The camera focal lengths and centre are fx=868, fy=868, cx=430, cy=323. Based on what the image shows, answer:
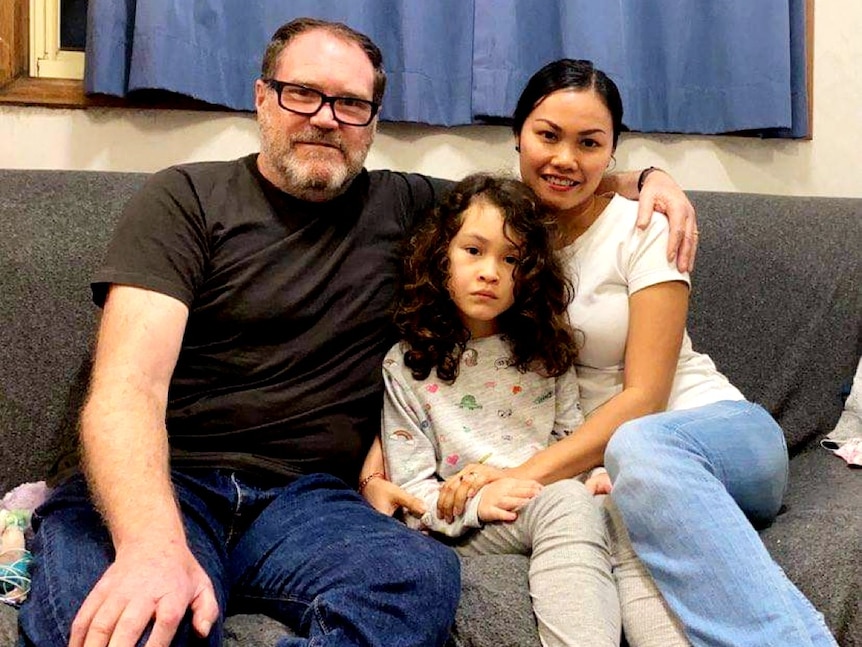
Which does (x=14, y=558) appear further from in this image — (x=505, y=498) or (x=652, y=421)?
(x=652, y=421)

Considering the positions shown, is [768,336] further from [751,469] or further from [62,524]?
[62,524]

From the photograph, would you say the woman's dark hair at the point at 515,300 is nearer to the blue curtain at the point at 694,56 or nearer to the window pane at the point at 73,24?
the blue curtain at the point at 694,56

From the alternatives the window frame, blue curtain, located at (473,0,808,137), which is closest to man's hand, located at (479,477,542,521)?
blue curtain, located at (473,0,808,137)

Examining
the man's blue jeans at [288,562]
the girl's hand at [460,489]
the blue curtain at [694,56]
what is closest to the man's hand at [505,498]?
the girl's hand at [460,489]

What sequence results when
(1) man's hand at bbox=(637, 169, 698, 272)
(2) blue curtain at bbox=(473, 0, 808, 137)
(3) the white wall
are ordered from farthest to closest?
(2) blue curtain at bbox=(473, 0, 808, 137), (3) the white wall, (1) man's hand at bbox=(637, 169, 698, 272)

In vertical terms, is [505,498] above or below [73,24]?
below

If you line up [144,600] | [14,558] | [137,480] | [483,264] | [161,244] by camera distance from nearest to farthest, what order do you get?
[144,600]
[137,480]
[14,558]
[161,244]
[483,264]

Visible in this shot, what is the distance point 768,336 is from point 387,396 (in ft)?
2.81

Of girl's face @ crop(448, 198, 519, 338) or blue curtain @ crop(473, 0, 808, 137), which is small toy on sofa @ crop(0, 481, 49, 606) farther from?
blue curtain @ crop(473, 0, 808, 137)

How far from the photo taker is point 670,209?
1504 mm

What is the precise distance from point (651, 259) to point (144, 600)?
0.94 meters

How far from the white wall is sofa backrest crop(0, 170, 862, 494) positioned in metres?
0.23

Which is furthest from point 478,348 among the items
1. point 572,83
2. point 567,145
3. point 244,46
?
point 244,46

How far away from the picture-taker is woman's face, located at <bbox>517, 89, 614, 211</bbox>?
1472mm
